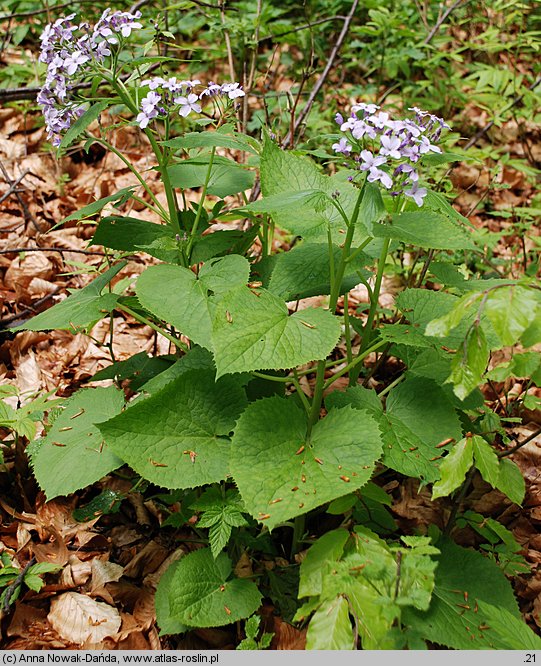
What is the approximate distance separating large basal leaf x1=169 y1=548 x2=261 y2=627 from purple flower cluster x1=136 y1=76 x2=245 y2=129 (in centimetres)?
124

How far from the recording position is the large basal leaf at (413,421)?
1.50 metres

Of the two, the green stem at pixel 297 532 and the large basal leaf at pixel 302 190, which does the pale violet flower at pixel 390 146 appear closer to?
the large basal leaf at pixel 302 190

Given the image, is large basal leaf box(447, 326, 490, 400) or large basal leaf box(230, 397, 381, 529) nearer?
large basal leaf box(447, 326, 490, 400)

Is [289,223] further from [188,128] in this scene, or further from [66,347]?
[188,128]

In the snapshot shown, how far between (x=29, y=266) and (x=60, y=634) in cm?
194

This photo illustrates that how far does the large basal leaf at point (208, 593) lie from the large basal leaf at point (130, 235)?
0.94 m

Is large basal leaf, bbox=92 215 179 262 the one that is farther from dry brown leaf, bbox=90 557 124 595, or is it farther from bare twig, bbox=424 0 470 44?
bare twig, bbox=424 0 470 44

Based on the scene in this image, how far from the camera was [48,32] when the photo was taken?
5.59ft

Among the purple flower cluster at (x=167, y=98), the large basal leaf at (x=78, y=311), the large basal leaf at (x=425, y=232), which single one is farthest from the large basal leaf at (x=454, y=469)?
the purple flower cluster at (x=167, y=98)

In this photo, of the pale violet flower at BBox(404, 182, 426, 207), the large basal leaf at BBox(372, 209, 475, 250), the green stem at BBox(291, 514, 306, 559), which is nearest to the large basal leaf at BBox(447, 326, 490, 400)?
the large basal leaf at BBox(372, 209, 475, 250)

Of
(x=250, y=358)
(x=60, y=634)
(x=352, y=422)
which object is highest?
(x=250, y=358)

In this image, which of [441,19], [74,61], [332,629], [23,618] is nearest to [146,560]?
[23,618]

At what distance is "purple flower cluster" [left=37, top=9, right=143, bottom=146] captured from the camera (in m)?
1.68
